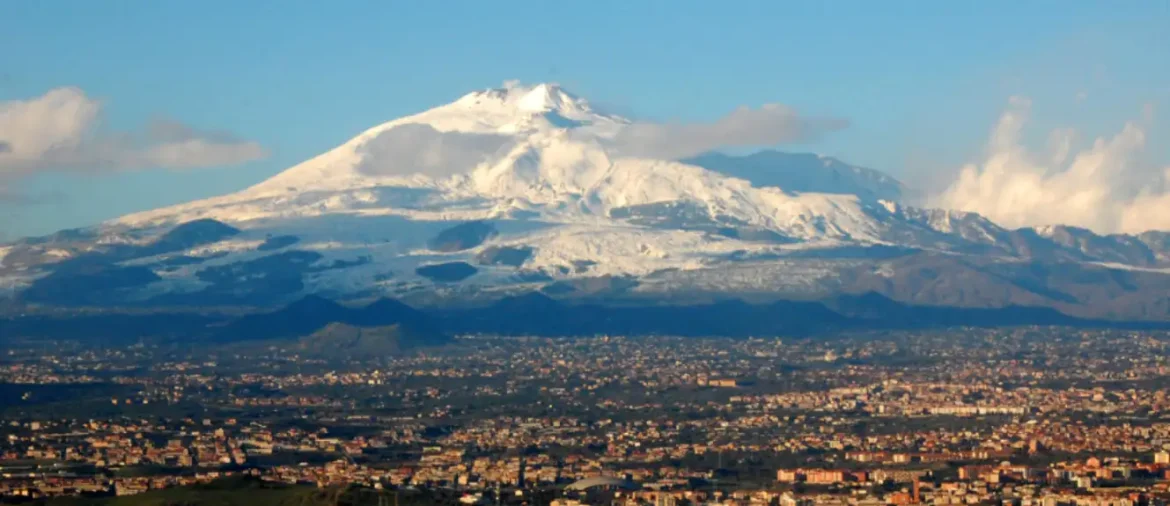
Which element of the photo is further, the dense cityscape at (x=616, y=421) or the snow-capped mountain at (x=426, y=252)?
the snow-capped mountain at (x=426, y=252)

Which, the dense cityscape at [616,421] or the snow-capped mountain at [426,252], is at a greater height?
the snow-capped mountain at [426,252]

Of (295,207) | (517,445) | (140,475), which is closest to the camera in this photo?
(140,475)

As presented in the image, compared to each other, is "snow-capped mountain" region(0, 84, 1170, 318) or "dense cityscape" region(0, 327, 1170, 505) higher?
"snow-capped mountain" region(0, 84, 1170, 318)

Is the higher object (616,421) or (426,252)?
(426,252)

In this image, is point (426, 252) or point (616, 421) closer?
point (616, 421)

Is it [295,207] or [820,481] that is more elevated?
[295,207]

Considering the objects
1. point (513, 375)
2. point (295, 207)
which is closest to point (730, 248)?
point (295, 207)

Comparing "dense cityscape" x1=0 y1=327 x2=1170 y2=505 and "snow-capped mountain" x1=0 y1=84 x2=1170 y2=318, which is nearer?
"dense cityscape" x1=0 y1=327 x2=1170 y2=505

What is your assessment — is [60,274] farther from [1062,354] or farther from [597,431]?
[597,431]
